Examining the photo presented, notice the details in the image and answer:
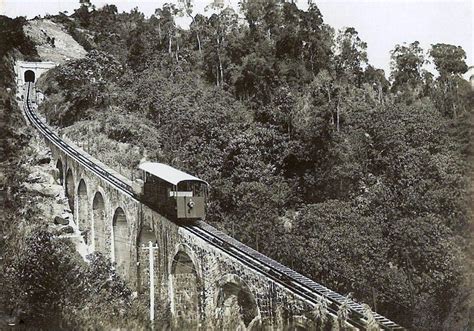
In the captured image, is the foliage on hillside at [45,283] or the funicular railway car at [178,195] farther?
the funicular railway car at [178,195]

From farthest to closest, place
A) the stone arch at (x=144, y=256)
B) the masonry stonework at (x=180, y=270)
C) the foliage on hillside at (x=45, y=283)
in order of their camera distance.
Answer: the stone arch at (x=144, y=256), the masonry stonework at (x=180, y=270), the foliage on hillside at (x=45, y=283)

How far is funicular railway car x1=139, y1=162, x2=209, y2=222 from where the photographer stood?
25.5 metres

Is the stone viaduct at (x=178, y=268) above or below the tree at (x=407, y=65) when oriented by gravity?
below

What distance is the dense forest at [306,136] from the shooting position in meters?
30.5

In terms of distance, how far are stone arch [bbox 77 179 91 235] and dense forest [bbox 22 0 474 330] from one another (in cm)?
549

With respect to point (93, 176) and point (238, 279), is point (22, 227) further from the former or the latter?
point (238, 279)

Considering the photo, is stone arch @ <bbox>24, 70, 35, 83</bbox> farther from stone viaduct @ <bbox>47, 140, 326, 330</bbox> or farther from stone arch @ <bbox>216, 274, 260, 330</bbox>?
stone arch @ <bbox>216, 274, 260, 330</bbox>

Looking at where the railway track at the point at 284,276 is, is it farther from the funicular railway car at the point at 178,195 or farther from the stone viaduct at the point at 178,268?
the funicular railway car at the point at 178,195

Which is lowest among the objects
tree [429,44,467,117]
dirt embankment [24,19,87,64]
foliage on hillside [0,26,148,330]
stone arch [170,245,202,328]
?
stone arch [170,245,202,328]

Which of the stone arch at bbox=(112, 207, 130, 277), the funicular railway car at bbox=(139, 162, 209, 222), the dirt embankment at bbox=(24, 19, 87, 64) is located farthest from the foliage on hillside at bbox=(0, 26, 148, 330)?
the dirt embankment at bbox=(24, 19, 87, 64)

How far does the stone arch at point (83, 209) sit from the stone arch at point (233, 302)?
1849 cm

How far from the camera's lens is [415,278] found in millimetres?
30484

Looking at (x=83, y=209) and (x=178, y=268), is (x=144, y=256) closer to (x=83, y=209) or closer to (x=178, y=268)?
(x=178, y=268)

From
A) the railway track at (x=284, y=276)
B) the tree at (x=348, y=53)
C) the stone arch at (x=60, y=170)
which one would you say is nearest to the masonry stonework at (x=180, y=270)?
the railway track at (x=284, y=276)
